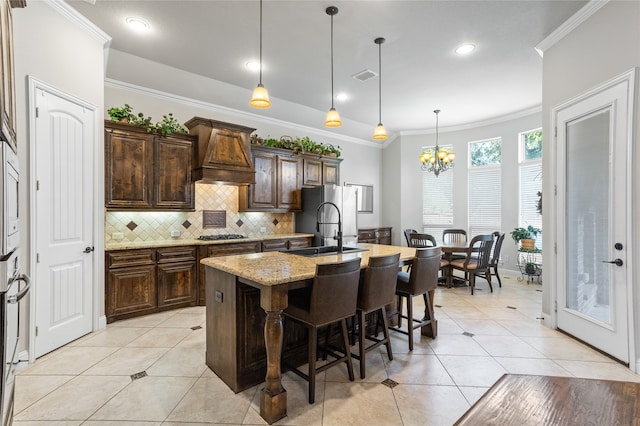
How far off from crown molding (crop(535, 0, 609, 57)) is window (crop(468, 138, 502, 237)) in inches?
123

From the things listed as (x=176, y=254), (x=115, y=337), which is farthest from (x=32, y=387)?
(x=176, y=254)

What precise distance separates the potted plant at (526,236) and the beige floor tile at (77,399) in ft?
21.0

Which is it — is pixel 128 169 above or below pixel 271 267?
above

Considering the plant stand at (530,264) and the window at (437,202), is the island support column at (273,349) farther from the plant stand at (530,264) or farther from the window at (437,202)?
the window at (437,202)

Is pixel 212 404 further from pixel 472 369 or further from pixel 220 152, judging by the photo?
pixel 220 152

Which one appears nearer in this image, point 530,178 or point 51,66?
point 51,66

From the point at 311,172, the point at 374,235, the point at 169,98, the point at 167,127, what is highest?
the point at 169,98

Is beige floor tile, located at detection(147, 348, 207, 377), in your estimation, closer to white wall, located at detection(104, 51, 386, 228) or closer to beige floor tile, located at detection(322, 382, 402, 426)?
beige floor tile, located at detection(322, 382, 402, 426)

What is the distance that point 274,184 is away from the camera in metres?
5.44

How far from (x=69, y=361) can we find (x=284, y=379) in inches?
79.0

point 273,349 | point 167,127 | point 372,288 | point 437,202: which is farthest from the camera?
point 437,202

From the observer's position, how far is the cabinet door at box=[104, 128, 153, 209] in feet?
12.6

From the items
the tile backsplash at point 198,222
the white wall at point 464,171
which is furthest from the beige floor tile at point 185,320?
the white wall at point 464,171

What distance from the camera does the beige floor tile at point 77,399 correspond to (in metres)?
→ 2.03
